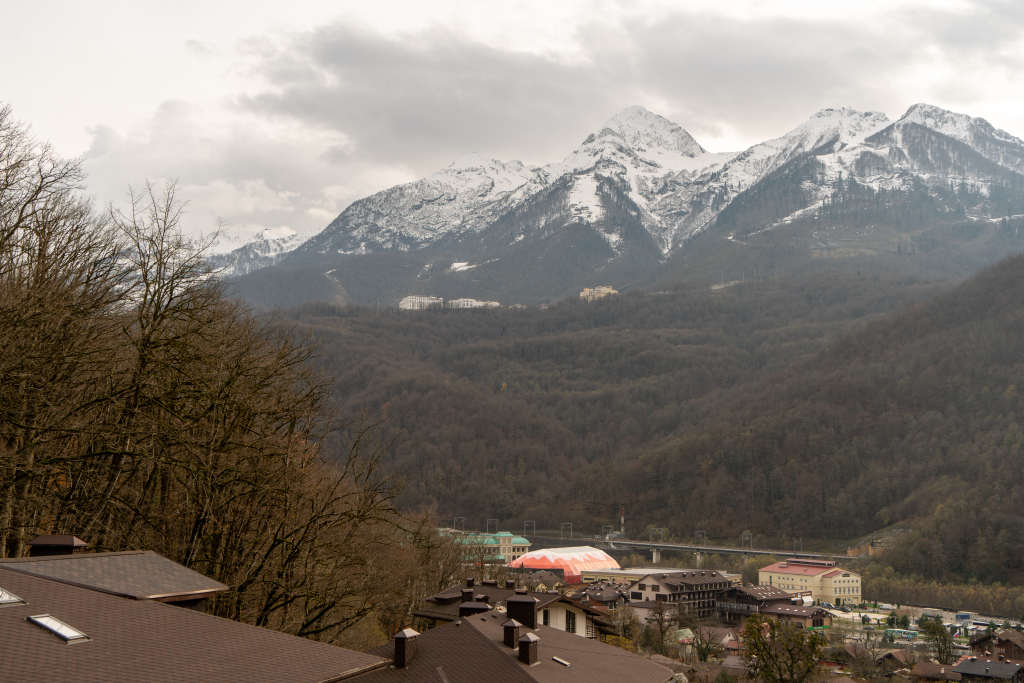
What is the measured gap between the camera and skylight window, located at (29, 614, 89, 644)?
29.7ft

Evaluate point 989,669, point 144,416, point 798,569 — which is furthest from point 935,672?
point 798,569

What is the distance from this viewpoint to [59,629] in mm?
9148

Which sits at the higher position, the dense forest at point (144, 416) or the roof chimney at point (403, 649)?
the dense forest at point (144, 416)

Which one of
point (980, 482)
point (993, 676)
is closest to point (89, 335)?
Result: point (993, 676)

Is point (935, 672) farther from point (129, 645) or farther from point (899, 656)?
point (129, 645)

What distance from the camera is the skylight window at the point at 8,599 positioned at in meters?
9.17

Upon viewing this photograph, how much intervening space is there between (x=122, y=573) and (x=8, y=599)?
6.92 ft

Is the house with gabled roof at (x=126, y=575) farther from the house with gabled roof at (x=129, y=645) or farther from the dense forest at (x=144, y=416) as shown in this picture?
the dense forest at (x=144, y=416)

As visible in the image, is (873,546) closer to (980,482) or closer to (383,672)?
(980,482)

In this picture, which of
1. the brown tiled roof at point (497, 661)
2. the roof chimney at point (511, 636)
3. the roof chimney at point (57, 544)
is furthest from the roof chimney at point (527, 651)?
the roof chimney at point (57, 544)

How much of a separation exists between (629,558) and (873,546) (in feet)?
137

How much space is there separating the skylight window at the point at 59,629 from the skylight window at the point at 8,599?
292 millimetres

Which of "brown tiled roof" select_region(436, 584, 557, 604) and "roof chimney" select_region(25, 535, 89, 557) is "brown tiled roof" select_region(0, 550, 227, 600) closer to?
"roof chimney" select_region(25, 535, 89, 557)

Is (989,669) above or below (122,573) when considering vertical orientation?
below
